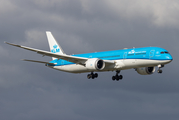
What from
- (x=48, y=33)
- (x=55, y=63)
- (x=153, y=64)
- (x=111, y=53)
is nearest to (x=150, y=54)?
(x=153, y=64)

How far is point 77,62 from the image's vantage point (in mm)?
78625

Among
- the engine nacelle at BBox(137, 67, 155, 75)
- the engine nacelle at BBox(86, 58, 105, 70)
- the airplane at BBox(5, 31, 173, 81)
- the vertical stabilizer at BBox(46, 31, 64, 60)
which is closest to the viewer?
the airplane at BBox(5, 31, 173, 81)

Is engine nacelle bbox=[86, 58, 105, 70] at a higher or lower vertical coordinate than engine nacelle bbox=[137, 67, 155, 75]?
lower

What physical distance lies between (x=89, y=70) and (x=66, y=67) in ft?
29.0

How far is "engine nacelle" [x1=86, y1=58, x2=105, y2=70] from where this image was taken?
74.6 meters

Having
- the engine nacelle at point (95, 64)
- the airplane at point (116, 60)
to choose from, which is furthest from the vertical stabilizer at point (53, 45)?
the engine nacelle at point (95, 64)

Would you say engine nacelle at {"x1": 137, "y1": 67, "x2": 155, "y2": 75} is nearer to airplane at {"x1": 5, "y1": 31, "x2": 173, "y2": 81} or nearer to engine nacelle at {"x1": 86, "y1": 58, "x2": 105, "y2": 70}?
airplane at {"x1": 5, "y1": 31, "x2": 173, "y2": 81}

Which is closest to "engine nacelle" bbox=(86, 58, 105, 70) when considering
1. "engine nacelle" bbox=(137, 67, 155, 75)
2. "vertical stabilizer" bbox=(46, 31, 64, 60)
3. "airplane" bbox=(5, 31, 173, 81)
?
"airplane" bbox=(5, 31, 173, 81)

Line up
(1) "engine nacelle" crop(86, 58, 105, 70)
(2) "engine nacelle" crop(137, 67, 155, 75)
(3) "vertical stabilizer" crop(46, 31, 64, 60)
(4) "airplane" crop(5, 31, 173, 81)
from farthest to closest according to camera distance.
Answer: (3) "vertical stabilizer" crop(46, 31, 64, 60) < (2) "engine nacelle" crop(137, 67, 155, 75) < (1) "engine nacelle" crop(86, 58, 105, 70) < (4) "airplane" crop(5, 31, 173, 81)

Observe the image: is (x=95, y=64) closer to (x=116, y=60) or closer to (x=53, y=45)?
(x=116, y=60)

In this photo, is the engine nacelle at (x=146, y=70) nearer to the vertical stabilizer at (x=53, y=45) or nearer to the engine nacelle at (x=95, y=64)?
the engine nacelle at (x=95, y=64)

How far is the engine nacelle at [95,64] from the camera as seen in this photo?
74.6 metres

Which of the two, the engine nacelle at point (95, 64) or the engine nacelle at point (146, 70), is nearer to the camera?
the engine nacelle at point (95, 64)

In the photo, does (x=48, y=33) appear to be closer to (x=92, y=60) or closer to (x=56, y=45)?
(x=56, y=45)
